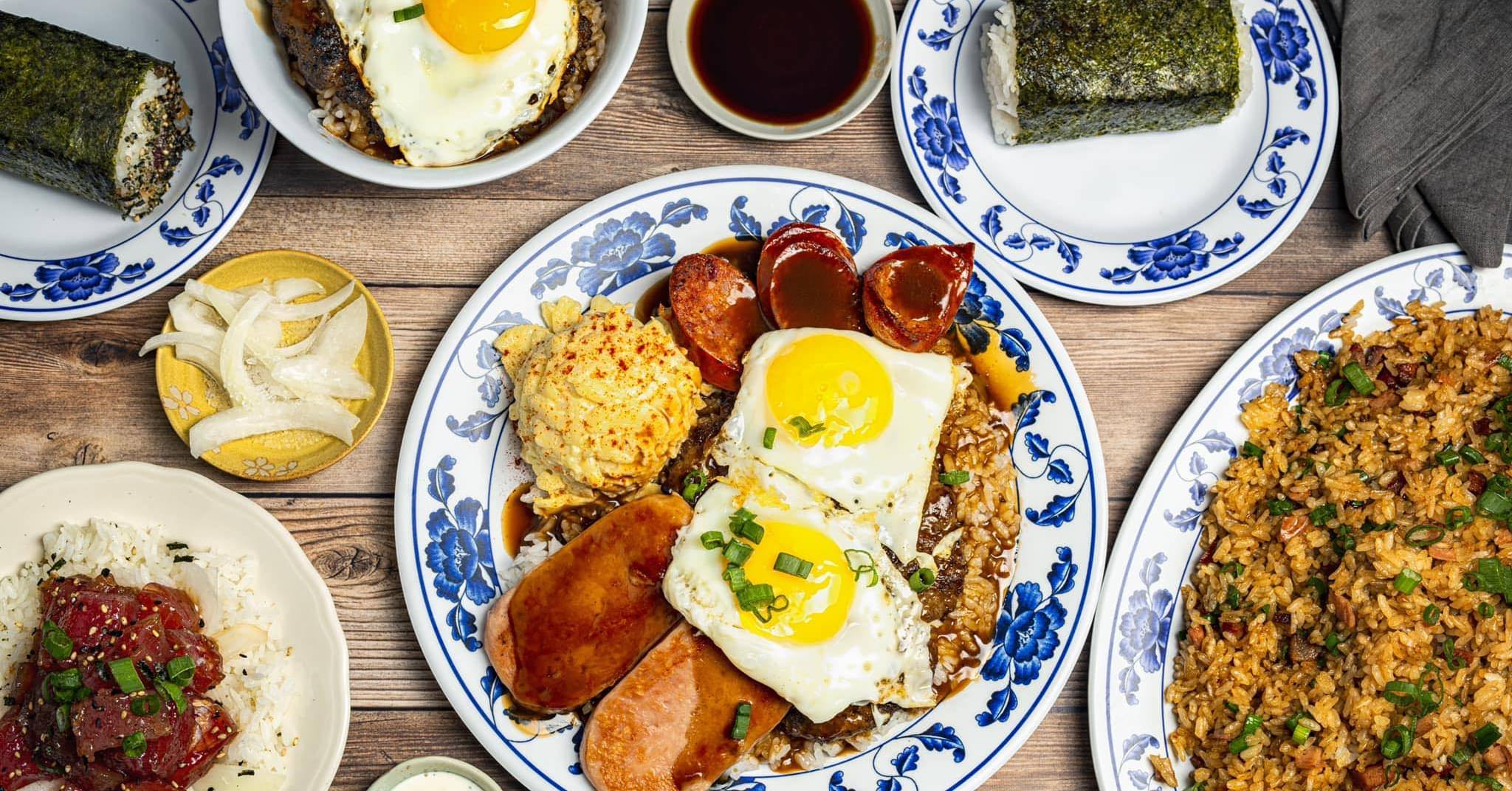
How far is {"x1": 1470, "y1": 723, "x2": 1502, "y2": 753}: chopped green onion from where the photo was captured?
3430mm

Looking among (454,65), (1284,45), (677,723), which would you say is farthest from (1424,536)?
(454,65)

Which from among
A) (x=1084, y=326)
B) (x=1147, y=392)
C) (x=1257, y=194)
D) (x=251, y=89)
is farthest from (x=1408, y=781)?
(x=251, y=89)

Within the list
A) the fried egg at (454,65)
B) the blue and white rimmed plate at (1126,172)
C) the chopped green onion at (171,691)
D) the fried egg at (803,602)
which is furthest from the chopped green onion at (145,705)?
the blue and white rimmed plate at (1126,172)

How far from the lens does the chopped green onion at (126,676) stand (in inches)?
123

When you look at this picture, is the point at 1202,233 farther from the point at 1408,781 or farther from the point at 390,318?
the point at 390,318

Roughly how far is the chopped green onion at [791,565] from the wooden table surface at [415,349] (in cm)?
134

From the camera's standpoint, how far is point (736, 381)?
359 cm

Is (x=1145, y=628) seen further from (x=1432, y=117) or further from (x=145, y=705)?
(x=145, y=705)

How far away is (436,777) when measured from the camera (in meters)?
3.53

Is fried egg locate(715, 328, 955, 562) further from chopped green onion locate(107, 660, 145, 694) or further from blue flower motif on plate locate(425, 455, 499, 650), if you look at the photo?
chopped green onion locate(107, 660, 145, 694)

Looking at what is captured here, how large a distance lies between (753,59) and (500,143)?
3.44ft

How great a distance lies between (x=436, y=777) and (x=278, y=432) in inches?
52.6

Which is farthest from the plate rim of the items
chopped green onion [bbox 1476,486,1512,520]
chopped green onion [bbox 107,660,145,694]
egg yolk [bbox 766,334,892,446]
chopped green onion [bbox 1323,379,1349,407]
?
chopped green onion [bbox 1476,486,1512,520]

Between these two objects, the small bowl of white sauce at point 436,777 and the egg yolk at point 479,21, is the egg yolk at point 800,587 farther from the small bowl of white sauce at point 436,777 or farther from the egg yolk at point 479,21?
the egg yolk at point 479,21
